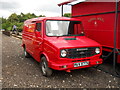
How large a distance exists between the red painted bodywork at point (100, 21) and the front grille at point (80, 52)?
122cm

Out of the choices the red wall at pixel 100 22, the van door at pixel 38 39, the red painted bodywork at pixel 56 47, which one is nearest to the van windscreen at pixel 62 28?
the red painted bodywork at pixel 56 47

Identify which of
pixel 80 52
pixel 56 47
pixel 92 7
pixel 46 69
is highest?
pixel 92 7

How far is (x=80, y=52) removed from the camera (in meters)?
4.36

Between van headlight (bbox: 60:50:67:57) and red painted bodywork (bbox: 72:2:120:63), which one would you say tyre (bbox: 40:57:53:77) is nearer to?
van headlight (bbox: 60:50:67:57)

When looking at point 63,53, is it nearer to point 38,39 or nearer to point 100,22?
point 38,39

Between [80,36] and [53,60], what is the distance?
165 centimetres

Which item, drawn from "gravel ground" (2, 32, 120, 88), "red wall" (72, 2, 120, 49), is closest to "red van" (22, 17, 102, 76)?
"gravel ground" (2, 32, 120, 88)

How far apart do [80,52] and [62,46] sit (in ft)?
2.20

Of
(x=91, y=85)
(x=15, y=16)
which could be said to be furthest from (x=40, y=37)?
(x=15, y=16)

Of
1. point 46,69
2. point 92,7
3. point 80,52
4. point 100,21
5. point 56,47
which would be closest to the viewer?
point 56,47

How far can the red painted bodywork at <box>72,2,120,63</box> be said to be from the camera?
5.26 m

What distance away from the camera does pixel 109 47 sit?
17.7 feet

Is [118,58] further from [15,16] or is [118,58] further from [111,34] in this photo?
[15,16]

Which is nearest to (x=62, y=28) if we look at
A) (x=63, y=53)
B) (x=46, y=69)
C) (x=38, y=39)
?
(x=38, y=39)
